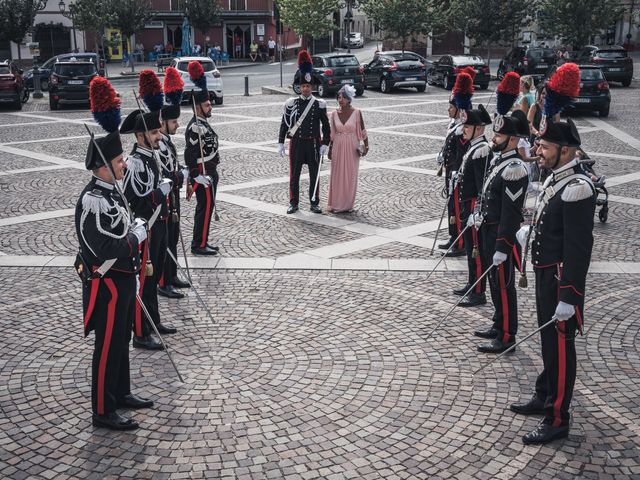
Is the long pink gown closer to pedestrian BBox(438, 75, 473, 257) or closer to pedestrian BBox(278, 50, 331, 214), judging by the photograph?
pedestrian BBox(278, 50, 331, 214)

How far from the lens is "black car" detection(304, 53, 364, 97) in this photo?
29125 mm

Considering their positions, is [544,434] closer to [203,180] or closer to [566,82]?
[566,82]

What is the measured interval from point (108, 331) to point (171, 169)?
2953 mm

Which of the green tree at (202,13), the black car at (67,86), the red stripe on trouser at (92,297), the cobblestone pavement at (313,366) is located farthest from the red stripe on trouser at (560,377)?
the green tree at (202,13)

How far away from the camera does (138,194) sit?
7020mm

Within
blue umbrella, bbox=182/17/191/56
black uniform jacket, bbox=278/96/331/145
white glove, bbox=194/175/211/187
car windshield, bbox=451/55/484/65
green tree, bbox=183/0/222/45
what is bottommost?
white glove, bbox=194/175/211/187

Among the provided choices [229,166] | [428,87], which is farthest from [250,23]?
[229,166]

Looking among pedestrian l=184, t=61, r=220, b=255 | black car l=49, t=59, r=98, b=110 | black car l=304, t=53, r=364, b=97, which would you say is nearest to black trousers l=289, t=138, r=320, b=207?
pedestrian l=184, t=61, r=220, b=255

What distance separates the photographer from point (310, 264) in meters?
9.42

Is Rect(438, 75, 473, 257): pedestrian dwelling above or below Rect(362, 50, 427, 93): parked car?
below

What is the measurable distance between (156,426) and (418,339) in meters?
2.72

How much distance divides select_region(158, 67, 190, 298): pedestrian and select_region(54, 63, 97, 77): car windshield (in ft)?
63.2

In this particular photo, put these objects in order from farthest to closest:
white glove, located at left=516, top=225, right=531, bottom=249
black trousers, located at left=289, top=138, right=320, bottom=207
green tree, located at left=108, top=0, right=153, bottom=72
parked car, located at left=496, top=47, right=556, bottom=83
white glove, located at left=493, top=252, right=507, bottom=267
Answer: green tree, located at left=108, top=0, right=153, bottom=72 < parked car, located at left=496, top=47, right=556, bottom=83 < black trousers, located at left=289, top=138, right=320, bottom=207 < white glove, located at left=493, top=252, right=507, bottom=267 < white glove, located at left=516, top=225, right=531, bottom=249

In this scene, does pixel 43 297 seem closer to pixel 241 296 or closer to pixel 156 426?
pixel 241 296
